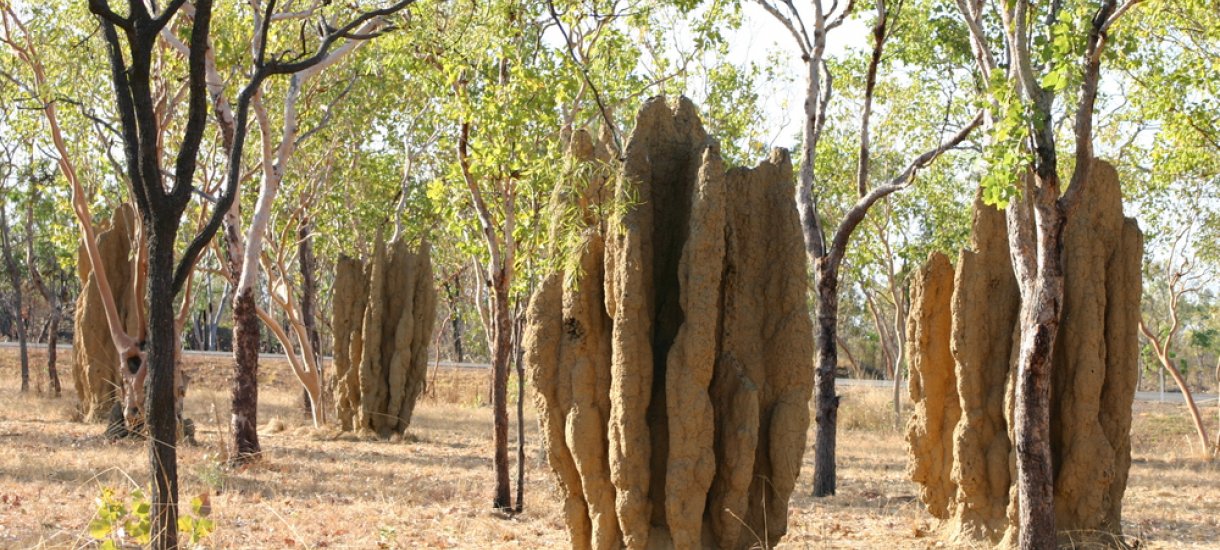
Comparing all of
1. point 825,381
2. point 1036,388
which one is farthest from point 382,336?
point 1036,388

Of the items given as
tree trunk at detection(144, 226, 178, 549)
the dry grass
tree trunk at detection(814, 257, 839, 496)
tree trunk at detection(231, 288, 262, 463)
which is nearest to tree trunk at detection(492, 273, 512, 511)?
the dry grass

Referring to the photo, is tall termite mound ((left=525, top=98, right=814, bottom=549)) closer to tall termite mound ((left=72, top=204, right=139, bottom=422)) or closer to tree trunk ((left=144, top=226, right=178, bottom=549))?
tree trunk ((left=144, top=226, right=178, bottom=549))

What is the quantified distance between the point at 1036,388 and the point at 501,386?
5261 mm

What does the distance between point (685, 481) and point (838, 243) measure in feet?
18.0

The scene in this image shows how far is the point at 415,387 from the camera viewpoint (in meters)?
19.3

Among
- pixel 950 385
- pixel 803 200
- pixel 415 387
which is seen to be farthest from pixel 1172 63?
pixel 415 387

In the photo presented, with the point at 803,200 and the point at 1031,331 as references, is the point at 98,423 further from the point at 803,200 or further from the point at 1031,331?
the point at 1031,331

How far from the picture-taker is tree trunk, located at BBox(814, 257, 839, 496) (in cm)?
1321

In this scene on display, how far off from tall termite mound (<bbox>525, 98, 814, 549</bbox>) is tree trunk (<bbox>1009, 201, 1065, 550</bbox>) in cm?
152

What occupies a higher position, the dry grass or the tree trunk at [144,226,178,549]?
the tree trunk at [144,226,178,549]

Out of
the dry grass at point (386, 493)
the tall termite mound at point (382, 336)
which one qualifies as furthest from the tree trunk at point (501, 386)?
the tall termite mound at point (382, 336)

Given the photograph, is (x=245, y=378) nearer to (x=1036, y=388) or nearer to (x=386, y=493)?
(x=386, y=493)

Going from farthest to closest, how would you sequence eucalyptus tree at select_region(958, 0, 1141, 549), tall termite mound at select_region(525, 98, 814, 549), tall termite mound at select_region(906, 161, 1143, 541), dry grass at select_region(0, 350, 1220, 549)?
1. dry grass at select_region(0, 350, 1220, 549)
2. tall termite mound at select_region(906, 161, 1143, 541)
3. tall termite mound at select_region(525, 98, 814, 549)
4. eucalyptus tree at select_region(958, 0, 1141, 549)

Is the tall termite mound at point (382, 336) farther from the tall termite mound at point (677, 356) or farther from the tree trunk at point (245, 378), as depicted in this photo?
the tall termite mound at point (677, 356)
